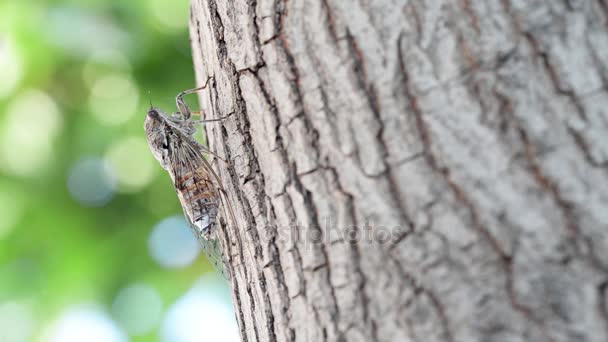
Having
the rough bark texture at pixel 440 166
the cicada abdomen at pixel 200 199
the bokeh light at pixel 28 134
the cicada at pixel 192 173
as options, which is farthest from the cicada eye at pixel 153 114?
the rough bark texture at pixel 440 166

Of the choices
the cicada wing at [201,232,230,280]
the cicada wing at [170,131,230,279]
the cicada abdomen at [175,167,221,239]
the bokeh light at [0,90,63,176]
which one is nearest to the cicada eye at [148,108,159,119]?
the cicada wing at [170,131,230,279]

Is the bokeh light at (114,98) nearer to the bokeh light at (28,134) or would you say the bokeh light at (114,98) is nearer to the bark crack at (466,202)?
the bokeh light at (28,134)

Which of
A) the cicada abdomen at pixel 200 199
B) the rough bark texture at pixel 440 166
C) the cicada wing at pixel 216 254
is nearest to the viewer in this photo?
the rough bark texture at pixel 440 166

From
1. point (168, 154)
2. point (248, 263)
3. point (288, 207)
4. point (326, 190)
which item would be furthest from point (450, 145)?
point (168, 154)

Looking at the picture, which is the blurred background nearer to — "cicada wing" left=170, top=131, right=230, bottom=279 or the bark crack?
"cicada wing" left=170, top=131, right=230, bottom=279

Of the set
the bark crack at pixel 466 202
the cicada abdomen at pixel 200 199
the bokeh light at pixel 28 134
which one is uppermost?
the bokeh light at pixel 28 134

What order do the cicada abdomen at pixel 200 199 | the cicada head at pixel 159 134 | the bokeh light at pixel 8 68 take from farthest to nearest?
the bokeh light at pixel 8 68, the cicada head at pixel 159 134, the cicada abdomen at pixel 200 199

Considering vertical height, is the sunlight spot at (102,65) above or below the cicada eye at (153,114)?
above
